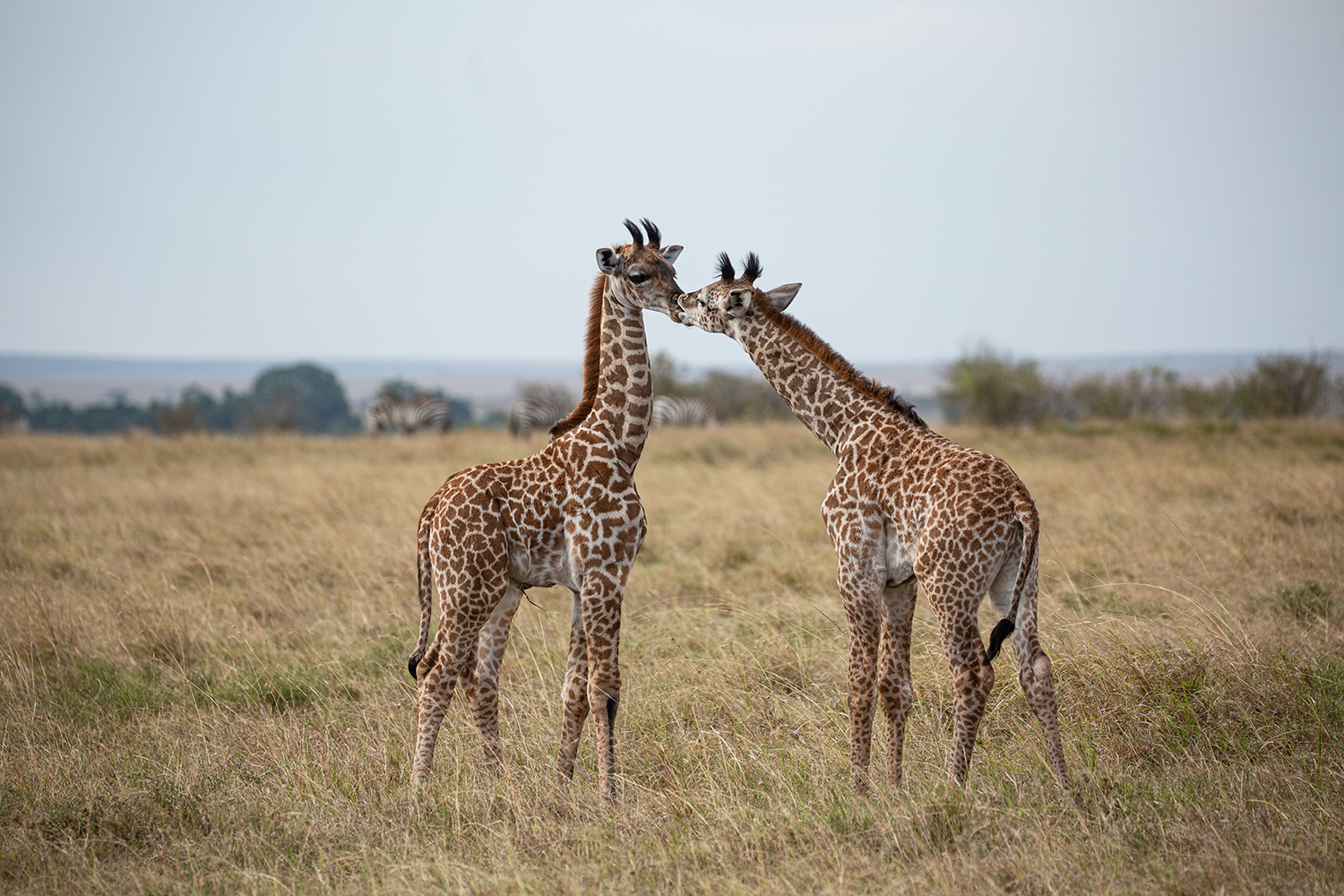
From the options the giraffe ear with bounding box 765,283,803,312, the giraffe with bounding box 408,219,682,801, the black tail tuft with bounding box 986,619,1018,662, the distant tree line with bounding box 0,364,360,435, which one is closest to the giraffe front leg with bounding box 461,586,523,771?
the giraffe with bounding box 408,219,682,801

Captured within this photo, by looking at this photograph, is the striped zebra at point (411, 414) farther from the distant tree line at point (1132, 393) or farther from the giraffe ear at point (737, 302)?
the giraffe ear at point (737, 302)

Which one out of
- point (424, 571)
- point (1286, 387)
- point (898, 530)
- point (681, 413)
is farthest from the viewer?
point (681, 413)

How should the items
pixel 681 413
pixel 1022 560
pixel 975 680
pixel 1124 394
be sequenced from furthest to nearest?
pixel 1124 394 < pixel 681 413 < pixel 975 680 < pixel 1022 560

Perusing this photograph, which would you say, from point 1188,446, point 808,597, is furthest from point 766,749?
point 1188,446

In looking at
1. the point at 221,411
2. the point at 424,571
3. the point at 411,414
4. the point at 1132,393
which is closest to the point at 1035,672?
the point at 424,571

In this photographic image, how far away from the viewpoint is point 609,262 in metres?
4.91

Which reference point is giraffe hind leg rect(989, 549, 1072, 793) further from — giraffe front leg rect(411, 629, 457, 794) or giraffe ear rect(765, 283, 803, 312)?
giraffe front leg rect(411, 629, 457, 794)

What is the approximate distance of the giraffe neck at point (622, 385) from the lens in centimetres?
499

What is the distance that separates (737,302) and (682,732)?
2.52m

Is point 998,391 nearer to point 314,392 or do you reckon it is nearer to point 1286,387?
point 1286,387

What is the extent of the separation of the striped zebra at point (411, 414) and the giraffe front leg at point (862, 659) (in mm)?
28960

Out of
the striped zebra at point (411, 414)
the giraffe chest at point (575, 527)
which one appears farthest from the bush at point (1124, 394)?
the giraffe chest at point (575, 527)

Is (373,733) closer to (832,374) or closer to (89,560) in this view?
(832,374)

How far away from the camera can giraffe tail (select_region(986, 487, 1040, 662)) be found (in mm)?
4141
